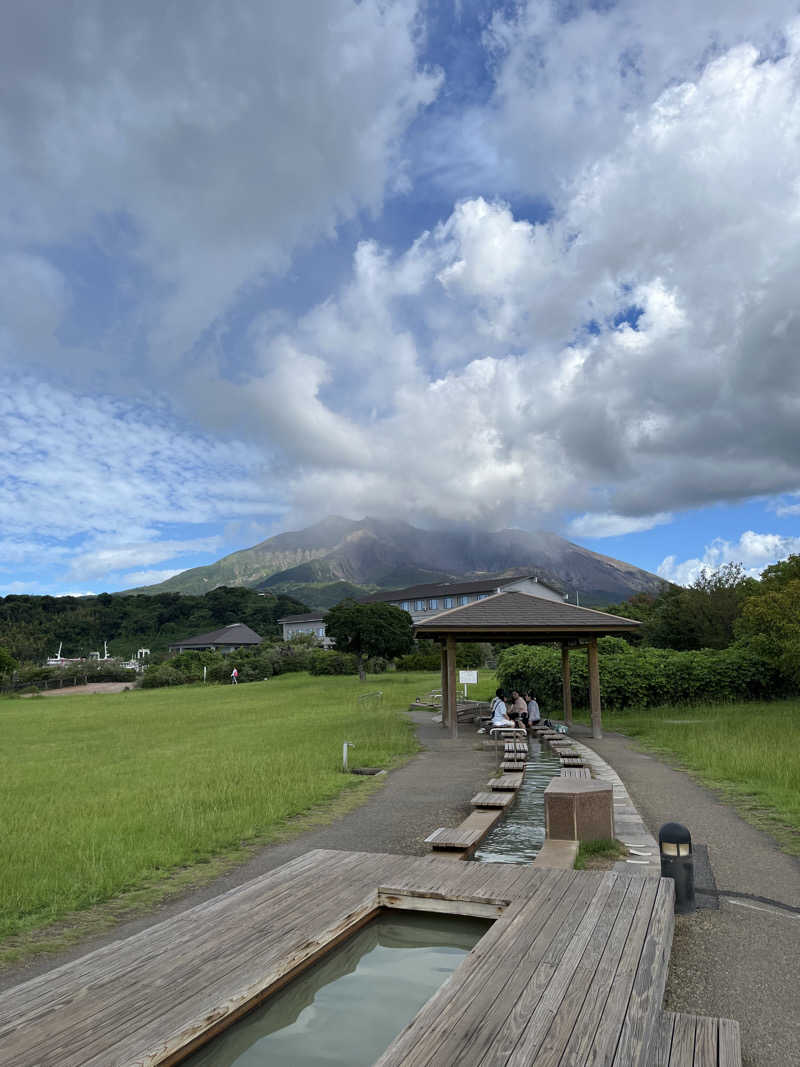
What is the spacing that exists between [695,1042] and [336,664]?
42852mm

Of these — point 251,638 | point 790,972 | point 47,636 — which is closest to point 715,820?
point 790,972

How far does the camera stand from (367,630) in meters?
38.5

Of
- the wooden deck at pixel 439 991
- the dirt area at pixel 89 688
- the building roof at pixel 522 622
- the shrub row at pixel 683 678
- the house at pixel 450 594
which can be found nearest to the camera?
the wooden deck at pixel 439 991

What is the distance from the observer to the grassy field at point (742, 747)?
28.7 ft

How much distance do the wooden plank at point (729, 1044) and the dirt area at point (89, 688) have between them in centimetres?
4804

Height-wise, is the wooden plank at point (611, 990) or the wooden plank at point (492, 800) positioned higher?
the wooden plank at point (611, 990)

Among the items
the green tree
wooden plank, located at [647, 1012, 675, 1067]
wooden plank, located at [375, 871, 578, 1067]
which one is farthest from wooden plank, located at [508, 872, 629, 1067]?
the green tree

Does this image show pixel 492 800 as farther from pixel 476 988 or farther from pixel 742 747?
pixel 742 747

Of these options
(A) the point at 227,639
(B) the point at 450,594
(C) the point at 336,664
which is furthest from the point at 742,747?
(A) the point at 227,639

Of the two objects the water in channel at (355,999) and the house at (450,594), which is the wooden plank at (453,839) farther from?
the house at (450,594)

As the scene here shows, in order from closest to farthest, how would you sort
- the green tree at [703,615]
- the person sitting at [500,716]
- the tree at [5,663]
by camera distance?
the person sitting at [500,716], the green tree at [703,615], the tree at [5,663]

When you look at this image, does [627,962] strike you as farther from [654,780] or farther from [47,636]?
[47,636]

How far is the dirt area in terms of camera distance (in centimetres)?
4684

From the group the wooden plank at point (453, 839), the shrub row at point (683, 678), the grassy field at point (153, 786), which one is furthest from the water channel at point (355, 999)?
the shrub row at point (683, 678)
